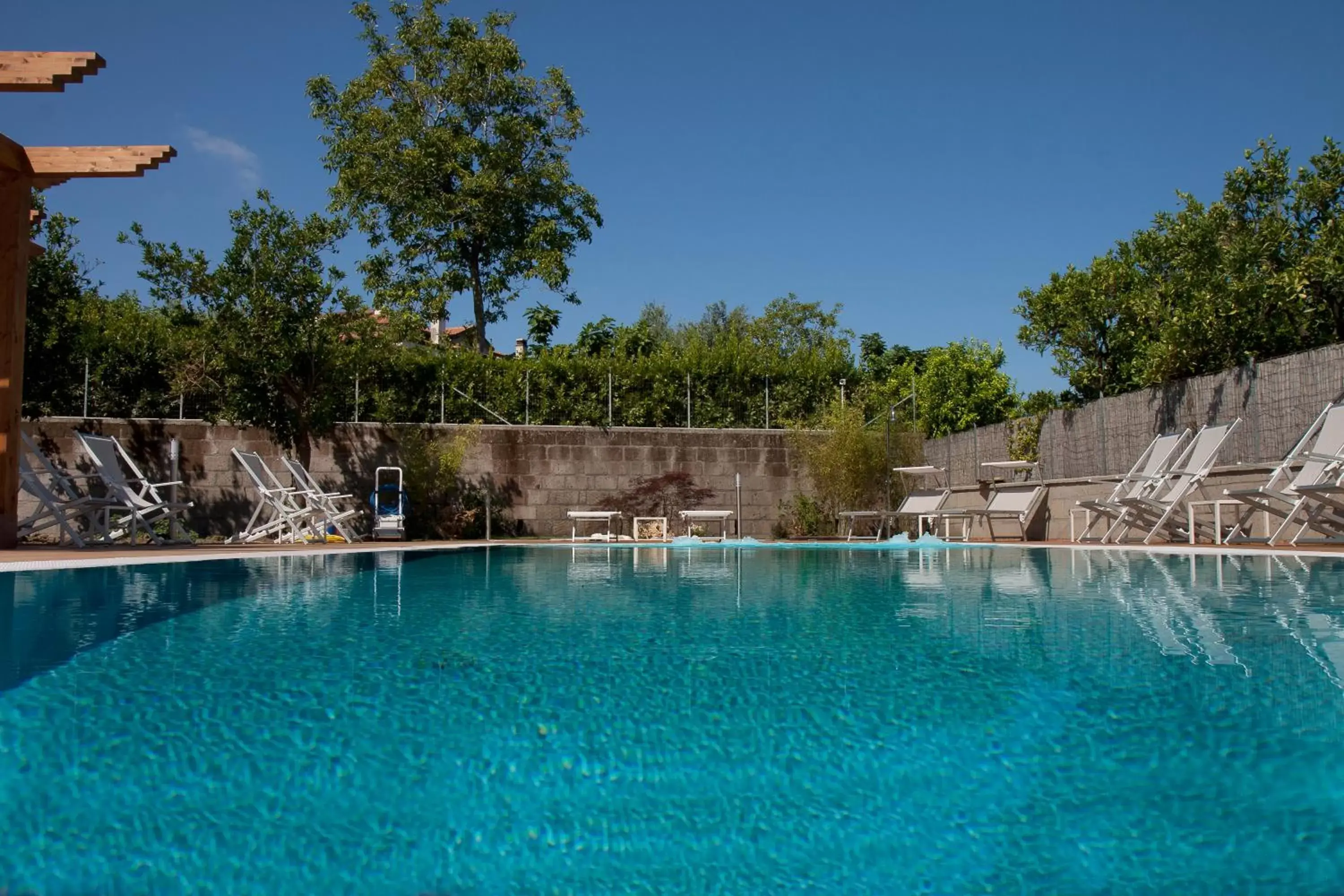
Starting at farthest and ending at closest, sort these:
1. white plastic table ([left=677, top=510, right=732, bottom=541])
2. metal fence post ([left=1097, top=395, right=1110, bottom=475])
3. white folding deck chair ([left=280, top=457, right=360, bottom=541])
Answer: white plastic table ([left=677, top=510, right=732, bottom=541])
metal fence post ([left=1097, top=395, right=1110, bottom=475])
white folding deck chair ([left=280, top=457, right=360, bottom=541])

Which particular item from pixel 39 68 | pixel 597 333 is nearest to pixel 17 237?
pixel 39 68

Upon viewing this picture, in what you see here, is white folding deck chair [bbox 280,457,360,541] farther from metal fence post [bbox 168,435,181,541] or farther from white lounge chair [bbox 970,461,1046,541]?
white lounge chair [bbox 970,461,1046,541]

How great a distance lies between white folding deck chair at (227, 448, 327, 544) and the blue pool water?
7690 millimetres

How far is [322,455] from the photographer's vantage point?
14.7m

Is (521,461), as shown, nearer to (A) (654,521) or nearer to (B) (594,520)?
(B) (594,520)

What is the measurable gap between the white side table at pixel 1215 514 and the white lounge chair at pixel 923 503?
11.7 feet

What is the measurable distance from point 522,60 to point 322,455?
37.9ft

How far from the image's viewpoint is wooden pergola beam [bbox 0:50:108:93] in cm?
731

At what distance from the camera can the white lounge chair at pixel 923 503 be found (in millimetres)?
13531

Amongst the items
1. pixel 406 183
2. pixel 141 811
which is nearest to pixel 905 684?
pixel 141 811

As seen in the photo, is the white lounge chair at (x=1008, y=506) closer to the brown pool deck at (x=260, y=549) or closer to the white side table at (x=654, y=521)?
the brown pool deck at (x=260, y=549)

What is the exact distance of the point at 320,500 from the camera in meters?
12.5

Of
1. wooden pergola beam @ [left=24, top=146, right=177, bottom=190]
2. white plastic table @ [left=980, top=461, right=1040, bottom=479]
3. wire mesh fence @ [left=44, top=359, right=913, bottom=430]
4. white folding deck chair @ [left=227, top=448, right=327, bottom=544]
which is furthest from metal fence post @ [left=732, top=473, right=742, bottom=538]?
wooden pergola beam @ [left=24, top=146, right=177, bottom=190]

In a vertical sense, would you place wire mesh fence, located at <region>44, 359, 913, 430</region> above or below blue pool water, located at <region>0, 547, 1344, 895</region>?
above
